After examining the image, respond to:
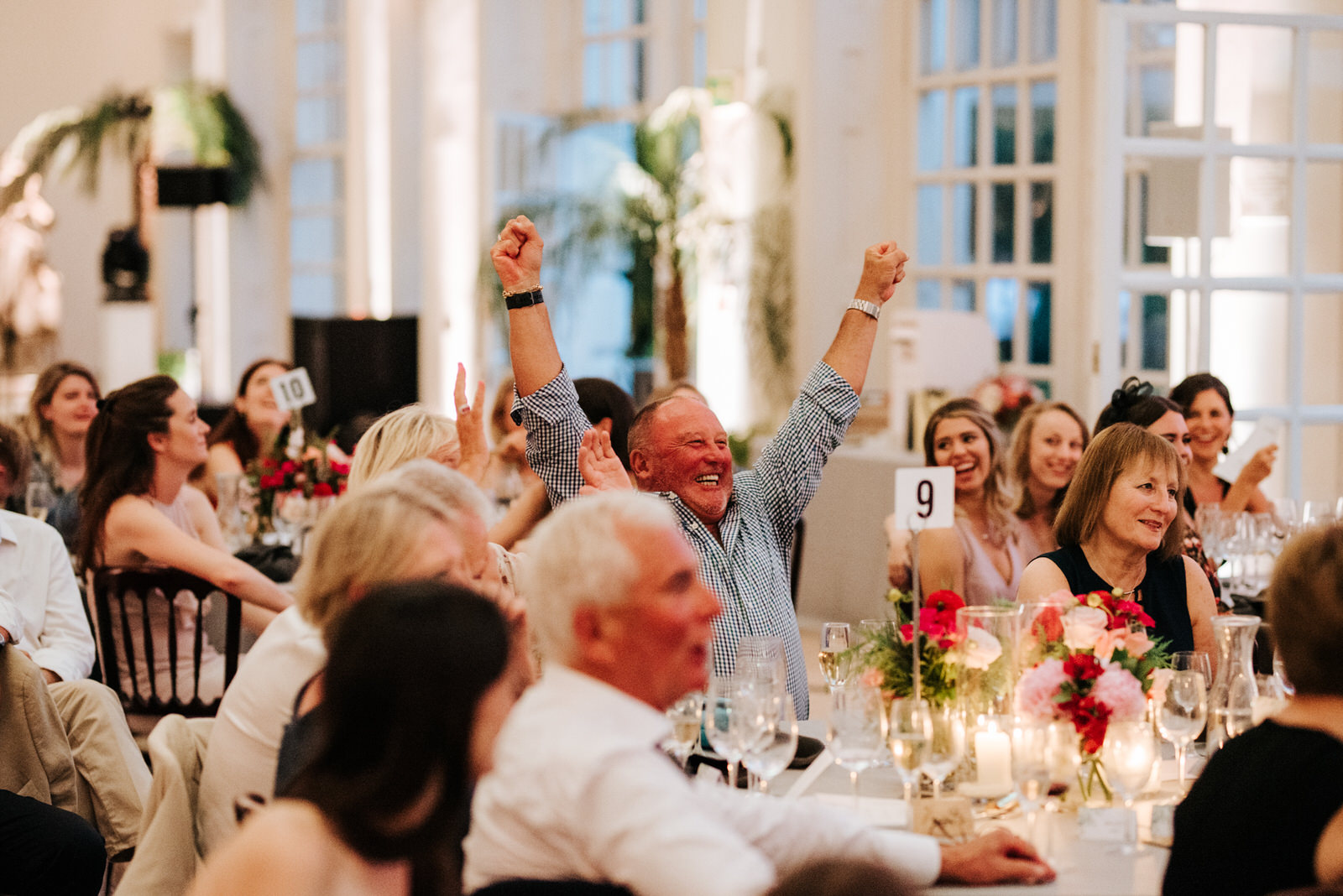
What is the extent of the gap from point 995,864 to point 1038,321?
5.59 meters

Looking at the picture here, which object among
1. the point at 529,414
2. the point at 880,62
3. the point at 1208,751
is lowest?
the point at 1208,751

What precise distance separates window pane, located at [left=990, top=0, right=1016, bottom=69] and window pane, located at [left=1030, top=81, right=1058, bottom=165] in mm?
244

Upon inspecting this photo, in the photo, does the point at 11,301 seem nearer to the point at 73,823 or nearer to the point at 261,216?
the point at 261,216

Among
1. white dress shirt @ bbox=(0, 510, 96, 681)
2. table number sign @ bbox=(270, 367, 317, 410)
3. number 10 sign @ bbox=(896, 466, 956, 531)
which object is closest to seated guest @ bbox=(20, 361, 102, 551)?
table number sign @ bbox=(270, 367, 317, 410)

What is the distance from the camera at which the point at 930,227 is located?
789cm

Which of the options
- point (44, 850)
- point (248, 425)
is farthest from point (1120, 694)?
point (248, 425)

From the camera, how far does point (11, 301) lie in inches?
562

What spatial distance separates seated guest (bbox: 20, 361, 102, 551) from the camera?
5.80 metres

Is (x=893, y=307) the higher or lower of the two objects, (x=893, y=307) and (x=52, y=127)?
the lower

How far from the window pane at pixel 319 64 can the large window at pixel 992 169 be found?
6737 millimetres

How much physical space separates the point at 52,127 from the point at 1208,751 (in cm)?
1259

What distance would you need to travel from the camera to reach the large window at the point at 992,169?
24.0 feet

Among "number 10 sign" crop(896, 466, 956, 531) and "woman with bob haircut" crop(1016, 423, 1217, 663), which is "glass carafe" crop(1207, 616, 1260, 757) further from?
"woman with bob haircut" crop(1016, 423, 1217, 663)

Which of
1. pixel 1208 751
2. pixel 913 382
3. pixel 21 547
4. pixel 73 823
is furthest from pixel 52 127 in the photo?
pixel 1208 751
